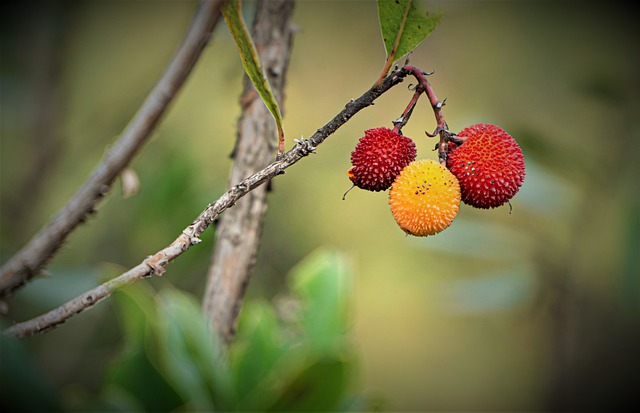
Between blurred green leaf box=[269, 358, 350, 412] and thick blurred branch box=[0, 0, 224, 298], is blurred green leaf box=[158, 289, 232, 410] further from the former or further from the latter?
thick blurred branch box=[0, 0, 224, 298]

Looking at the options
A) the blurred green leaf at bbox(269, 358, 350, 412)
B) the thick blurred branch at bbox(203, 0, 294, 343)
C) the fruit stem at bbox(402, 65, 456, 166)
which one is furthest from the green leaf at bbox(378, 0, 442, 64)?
the blurred green leaf at bbox(269, 358, 350, 412)

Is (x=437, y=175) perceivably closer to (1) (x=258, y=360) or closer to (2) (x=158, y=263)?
(2) (x=158, y=263)

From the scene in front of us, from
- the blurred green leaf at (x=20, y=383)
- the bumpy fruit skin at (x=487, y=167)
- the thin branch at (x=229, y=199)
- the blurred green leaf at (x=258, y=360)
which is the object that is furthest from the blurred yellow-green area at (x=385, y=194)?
the bumpy fruit skin at (x=487, y=167)

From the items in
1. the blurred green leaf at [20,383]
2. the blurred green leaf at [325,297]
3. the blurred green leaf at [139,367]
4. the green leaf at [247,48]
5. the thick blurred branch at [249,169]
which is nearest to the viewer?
the green leaf at [247,48]

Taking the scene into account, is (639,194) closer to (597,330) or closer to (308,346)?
(597,330)

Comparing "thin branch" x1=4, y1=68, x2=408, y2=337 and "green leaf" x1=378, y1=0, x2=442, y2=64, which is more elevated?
"green leaf" x1=378, y1=0, x2=442, y2=64

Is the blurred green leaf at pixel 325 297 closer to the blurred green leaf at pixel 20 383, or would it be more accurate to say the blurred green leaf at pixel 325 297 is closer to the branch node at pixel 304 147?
the blurred green leaf at pixel 20 383

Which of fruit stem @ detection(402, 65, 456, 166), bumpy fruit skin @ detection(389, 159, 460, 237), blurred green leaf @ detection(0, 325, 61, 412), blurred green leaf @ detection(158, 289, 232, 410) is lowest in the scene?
bumpy fruit skin @ detection(389, 159, 460, 237)
